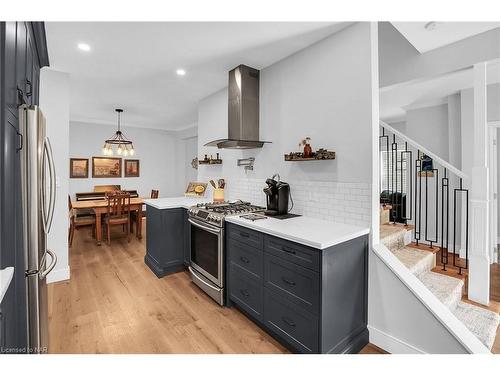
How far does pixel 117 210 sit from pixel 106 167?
2.60 metres

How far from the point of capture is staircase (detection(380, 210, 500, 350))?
209 centimetres

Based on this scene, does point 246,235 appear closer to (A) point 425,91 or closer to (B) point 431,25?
(B) point 431,25

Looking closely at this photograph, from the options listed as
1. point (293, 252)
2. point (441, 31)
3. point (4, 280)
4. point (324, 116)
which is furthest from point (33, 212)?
point (441, 31)

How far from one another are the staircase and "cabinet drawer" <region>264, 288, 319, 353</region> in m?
1.19

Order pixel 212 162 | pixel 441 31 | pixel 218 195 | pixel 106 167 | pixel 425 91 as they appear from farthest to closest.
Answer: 1. pixel 106 167
2. pixel 212 162
3. pixel 425 91
4. pixel 218 195
5. pixel 441 31

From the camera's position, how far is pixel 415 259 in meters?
2.43

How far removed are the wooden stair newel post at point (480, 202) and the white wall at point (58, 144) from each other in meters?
4.54

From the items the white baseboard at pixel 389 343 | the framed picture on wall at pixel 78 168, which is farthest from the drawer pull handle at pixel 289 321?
the framed picture on wall at pixel 78 168

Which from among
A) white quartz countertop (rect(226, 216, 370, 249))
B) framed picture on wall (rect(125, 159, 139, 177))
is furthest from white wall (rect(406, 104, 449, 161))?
framed picture on wall (rect(125, 159, 139, 177))

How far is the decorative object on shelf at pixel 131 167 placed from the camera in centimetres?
693

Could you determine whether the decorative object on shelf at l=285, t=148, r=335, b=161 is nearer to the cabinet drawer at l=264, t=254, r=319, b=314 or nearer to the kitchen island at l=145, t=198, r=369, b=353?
the kitchen island at l=145, t=198, r=369, b=353
